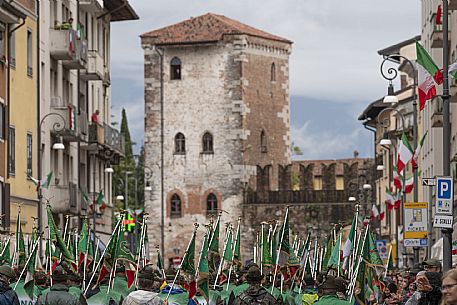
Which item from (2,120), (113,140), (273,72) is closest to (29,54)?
(2,120)

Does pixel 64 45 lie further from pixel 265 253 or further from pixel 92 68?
pixel 265 253

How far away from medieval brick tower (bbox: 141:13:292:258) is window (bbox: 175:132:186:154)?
61mm

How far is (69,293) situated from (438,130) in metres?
38.7

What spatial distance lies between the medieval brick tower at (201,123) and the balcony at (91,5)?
35104mm

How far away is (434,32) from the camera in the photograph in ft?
146

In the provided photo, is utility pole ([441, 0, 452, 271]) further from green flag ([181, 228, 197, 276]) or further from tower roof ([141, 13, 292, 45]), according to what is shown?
tower roof ([141, 13, 292, 45])

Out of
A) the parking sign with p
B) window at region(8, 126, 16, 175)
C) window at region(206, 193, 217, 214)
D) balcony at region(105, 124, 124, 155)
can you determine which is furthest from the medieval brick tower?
the parking sign with p

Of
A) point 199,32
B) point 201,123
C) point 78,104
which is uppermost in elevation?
point 199,32

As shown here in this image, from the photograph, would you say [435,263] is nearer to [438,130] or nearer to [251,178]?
[438,130]

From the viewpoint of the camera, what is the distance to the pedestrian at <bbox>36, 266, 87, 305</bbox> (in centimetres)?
1595

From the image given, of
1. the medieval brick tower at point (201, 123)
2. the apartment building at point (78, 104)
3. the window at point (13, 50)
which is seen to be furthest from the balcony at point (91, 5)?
Answer: the medieval brick tower at point (201, 123)

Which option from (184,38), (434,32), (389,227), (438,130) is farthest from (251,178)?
(434,32)

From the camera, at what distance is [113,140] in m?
64.2

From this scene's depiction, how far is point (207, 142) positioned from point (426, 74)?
6881 cm
